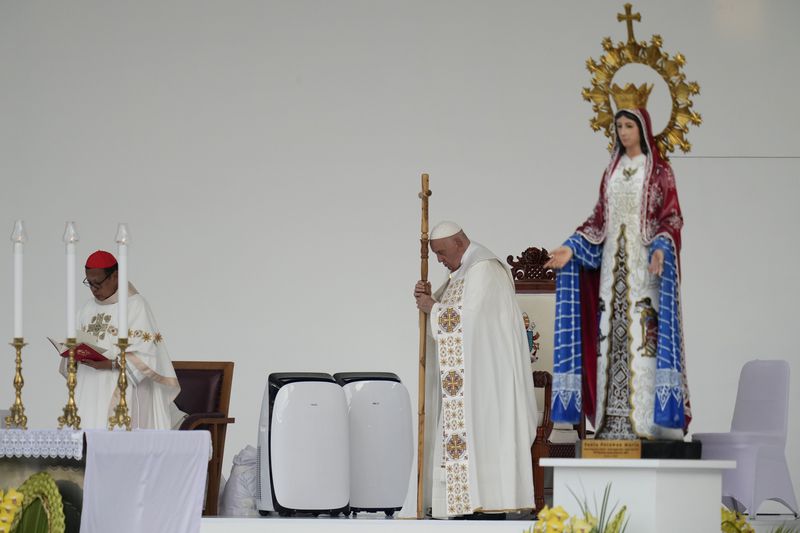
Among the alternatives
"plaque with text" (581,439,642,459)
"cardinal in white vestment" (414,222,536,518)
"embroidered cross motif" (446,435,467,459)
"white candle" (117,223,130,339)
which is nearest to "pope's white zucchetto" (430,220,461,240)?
"cardinal in white vestment" (414,222,536,518)

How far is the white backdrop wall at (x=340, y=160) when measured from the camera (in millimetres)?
8664

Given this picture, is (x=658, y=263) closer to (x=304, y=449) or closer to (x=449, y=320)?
(x=449, y=320)

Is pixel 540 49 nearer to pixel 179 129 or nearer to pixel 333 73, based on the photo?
pixel 333 73

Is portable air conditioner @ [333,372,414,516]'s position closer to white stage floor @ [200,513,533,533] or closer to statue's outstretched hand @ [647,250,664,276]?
white stage floor @ [200,513,533,533]

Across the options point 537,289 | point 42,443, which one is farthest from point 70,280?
point 537,289

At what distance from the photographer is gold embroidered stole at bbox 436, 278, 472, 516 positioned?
19.9 ft

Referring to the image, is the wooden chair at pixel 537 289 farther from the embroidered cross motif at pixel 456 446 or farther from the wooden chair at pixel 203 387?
the wooden chair at pixel 203 387

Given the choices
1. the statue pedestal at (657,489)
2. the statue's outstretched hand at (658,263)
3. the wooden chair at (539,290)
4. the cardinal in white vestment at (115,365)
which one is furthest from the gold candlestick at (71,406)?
the wooden chair at (539,290)

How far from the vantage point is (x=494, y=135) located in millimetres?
8797

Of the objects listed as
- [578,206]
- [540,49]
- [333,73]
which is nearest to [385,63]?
[333,73]

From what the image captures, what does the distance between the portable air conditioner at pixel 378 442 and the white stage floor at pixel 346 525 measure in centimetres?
88

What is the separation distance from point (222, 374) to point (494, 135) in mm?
2562

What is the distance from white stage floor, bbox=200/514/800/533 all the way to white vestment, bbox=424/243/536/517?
56 centimetres

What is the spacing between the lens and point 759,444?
21.7 ft
